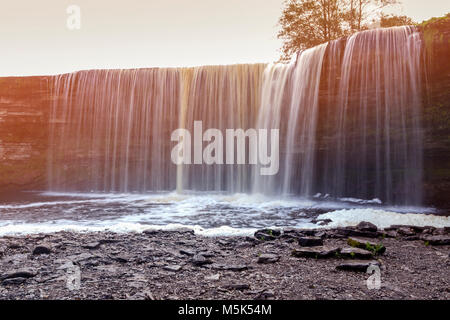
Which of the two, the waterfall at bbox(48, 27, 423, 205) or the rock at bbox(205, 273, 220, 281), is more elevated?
the waterfall at bbox(48, 27, 423, 205)

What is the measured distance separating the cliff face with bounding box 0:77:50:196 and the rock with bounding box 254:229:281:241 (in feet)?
56.5

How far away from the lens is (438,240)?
19.1 ft

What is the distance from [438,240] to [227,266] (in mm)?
3942

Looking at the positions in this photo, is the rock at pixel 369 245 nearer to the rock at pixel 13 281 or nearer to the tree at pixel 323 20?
the rock at pixel 13 281

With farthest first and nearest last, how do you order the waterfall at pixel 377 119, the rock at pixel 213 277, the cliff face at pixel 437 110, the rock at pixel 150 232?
the waterfall at pixel 377 119, the cliff face at pixel 437 110, the rock at pixel 150 232, the rock at pixel 213 277

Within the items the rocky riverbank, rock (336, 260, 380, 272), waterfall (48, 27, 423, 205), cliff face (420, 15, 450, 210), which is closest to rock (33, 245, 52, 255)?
the rocky riverbank

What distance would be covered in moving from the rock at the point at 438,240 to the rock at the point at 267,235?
2.66 metres

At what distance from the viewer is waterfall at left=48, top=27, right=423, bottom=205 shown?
1231 cm

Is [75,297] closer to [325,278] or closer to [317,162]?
[325,278]

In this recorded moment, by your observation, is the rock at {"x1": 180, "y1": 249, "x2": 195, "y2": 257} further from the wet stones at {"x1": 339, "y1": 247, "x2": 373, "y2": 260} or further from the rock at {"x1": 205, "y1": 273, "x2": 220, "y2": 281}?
the wet stones at {"x1": 339, "y1": 247, "x2": 373, "y2": 260}

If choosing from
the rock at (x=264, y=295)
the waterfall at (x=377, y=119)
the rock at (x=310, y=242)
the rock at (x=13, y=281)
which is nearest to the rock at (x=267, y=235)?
the rock at (x=310, y=242)

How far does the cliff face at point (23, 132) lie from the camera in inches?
766

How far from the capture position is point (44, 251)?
5312 millimetres

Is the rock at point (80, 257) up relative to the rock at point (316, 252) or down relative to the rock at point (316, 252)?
down
